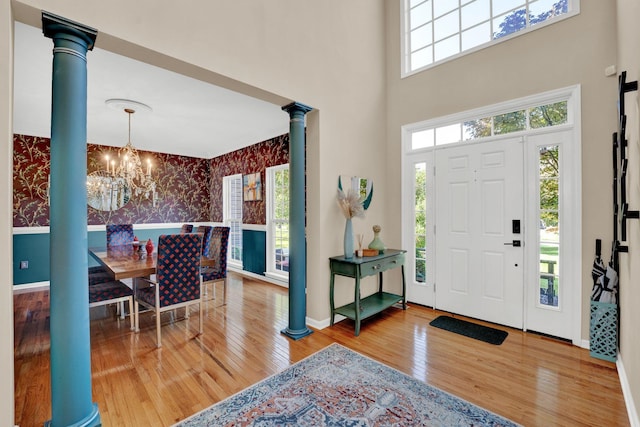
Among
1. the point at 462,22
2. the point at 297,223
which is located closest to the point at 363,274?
the point at 297,223

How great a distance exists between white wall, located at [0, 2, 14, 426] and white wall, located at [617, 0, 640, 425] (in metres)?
3.27

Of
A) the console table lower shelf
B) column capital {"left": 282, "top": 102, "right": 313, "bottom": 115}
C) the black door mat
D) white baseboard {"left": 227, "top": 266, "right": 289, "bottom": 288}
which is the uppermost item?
column capital {"left": 282, "top": 102, "right": 313, "bottom": 115}

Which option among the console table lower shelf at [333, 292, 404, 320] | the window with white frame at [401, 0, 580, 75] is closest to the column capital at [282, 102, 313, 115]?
the window with white frame at [401, 0, 580, 75]

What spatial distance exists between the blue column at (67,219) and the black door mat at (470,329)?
3.12 metres

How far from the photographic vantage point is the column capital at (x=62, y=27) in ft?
5.08

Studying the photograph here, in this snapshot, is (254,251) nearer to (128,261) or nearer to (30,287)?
(128,261)

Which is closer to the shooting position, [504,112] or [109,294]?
[109,294]

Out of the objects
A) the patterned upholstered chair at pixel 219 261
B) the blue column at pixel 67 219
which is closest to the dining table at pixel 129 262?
the patterned upholstered chair at pixel 219 261

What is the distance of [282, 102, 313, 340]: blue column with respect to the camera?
2.96 m

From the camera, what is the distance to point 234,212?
6387 mm

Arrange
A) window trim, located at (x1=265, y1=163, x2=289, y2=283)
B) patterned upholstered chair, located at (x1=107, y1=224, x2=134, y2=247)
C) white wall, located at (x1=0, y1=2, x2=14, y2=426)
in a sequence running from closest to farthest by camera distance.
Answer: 1. white wall, located at (x1=0, y1=2, x2=14, y2=426)
2. patterned upholstered chair, located at (x1=107, y1=224, x2=134, y2=247)
3. window trim, located at (x1=265, y1=163, x2=289, y2=283)

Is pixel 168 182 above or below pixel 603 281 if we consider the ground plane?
above

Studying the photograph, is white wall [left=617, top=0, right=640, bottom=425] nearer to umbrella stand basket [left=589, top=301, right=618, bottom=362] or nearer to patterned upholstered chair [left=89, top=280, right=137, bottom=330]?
umbrella stand basket [left=589, top=301, right=618, bottom=362]

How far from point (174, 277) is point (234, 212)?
361 cm
